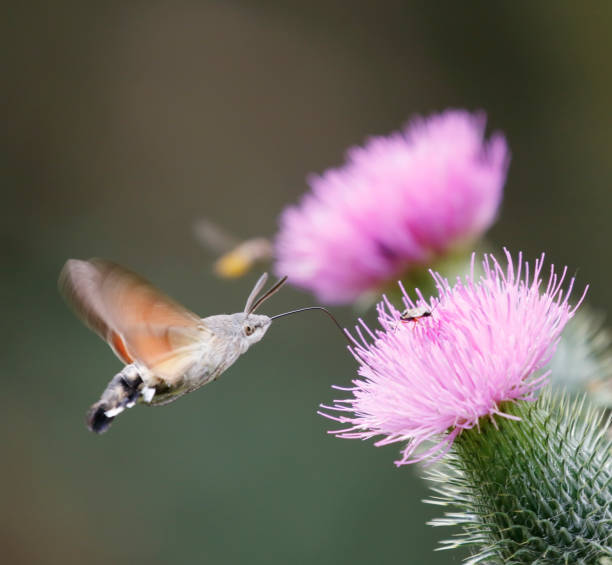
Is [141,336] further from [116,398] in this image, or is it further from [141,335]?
[116,398]

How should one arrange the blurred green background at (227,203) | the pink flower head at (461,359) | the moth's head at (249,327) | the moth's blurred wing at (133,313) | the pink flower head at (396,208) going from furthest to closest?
the blurred green background at (227,203)
the pink flower head at (396,208)
the moth's head at (249,327)
the moth's blurred wing at (133,313)
the pink flower head at (461,359)

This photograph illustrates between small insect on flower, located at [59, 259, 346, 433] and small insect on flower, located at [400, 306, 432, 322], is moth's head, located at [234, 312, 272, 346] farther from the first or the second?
small insect on flower, located at [400, 306, 432, 322]

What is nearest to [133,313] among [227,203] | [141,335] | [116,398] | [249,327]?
[141,335]

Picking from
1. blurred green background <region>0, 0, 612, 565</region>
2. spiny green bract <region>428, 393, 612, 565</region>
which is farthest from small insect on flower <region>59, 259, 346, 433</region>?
blurred green background <region>0, 0, 612, 565</region>

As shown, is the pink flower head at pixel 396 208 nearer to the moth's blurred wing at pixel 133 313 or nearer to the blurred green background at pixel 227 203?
the moth's blurred wing at pixel 133 313

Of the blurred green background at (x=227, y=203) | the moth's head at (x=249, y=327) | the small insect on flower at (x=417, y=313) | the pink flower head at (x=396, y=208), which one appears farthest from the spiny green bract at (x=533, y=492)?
the blurred green background at (x=227, y=203)

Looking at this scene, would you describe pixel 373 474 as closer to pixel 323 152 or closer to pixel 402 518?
pixel 402 518

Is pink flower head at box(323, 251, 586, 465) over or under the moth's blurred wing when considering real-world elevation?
under

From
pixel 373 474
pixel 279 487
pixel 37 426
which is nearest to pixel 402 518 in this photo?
pixel 373 474
